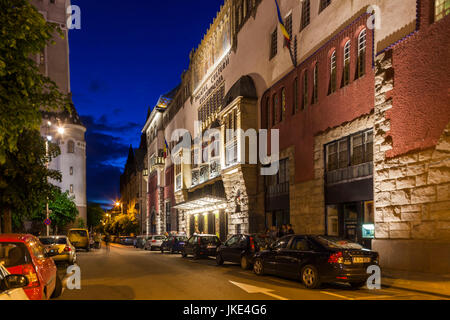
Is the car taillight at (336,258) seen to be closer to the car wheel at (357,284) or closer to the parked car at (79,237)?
the car wheel at (357,284)

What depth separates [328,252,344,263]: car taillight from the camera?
38.0 feet

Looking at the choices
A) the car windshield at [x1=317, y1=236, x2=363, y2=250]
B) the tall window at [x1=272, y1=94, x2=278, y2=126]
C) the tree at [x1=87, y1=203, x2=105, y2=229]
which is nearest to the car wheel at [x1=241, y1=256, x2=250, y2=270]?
the car windshield at [x1=317, y1=236, x2=363, y2=250]

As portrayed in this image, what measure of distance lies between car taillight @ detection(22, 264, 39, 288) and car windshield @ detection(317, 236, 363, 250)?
24.5 feet

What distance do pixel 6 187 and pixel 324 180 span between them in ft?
45.0

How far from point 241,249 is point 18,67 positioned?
11323 millimetres

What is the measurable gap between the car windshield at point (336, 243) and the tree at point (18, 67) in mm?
7704

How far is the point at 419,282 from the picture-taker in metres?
12.6

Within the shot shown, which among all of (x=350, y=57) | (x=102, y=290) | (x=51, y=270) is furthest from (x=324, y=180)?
(x=51, y=270)

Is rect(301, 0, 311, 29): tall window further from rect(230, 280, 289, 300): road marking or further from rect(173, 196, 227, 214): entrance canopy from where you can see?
rect(230, 280, 289, 300): road marking

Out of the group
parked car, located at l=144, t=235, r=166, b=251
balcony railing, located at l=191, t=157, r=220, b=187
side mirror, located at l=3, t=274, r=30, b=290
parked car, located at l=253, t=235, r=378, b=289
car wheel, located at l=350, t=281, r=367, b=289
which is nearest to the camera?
side mirror, located at l=3, t=274, r=30, b=290

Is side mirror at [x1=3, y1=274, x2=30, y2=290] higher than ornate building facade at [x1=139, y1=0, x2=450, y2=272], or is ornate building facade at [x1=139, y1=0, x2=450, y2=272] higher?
ornate building facade at [x1=139, y1=0, x2=450, y2=272]

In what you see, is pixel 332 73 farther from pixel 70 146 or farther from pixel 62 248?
pixel 70 146

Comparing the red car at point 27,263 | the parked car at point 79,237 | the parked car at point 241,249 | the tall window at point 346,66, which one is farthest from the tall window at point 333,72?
the parked car at point 79,237

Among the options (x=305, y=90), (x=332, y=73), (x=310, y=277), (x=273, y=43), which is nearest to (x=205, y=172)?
(x=273, y=43)
